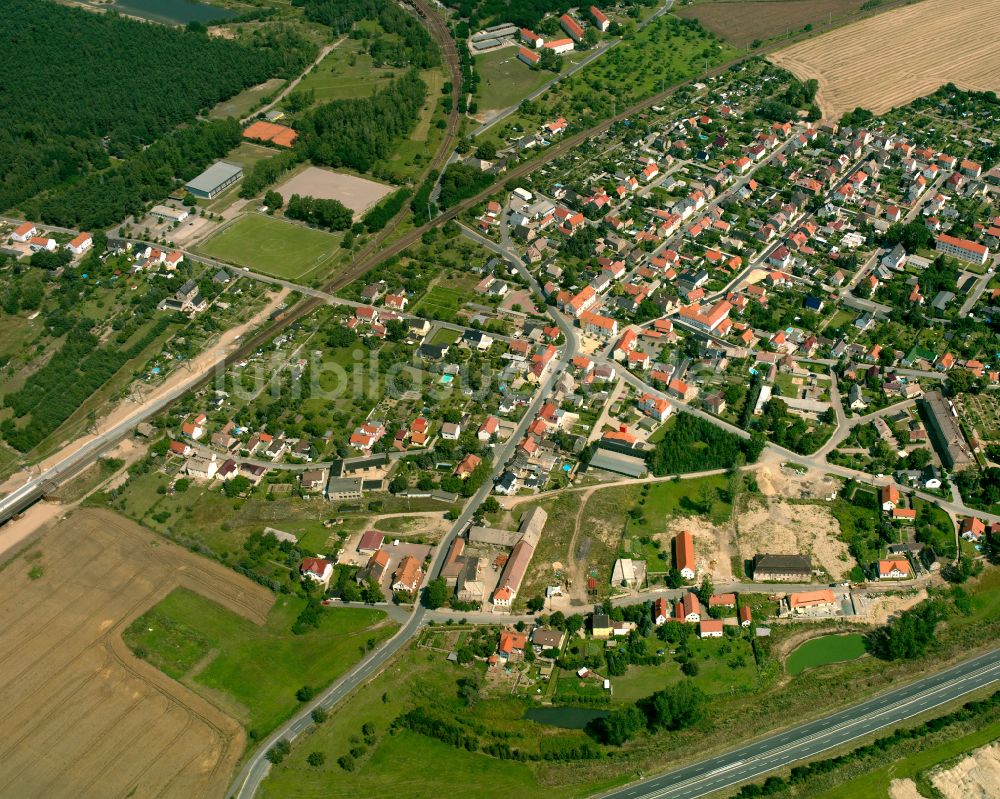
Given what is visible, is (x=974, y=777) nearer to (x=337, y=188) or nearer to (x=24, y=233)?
(x=337, y=188)

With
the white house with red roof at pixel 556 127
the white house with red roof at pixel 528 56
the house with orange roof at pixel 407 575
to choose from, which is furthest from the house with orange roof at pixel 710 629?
the white house with red roof at pixel 528 56

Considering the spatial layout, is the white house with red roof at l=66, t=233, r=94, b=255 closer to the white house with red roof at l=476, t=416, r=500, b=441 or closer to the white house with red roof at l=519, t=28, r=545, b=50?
the white house with red roof at l=476, t=416, r=500, b=441

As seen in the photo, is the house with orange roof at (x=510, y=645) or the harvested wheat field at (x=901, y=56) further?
the harvested wheat field at (x=901, y=56)

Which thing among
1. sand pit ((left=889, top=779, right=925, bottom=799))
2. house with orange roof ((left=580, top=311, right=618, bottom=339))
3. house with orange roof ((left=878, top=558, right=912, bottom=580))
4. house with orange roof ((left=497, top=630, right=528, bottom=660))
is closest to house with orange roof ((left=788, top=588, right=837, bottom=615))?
house with orange roof ((left=878, top=558, right=912, bottom=580))

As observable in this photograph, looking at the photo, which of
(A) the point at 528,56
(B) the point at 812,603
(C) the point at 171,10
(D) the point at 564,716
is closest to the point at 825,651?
(B) the point at 812,603

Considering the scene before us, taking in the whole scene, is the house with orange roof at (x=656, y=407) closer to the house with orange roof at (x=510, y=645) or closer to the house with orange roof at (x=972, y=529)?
the house with orange roof at (x=972, y=529)

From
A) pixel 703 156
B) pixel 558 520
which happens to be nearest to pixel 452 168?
pixel 703 156

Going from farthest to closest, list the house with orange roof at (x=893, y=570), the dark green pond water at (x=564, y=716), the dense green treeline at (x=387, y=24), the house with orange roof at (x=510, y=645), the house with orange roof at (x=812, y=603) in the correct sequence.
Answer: the dense green treeline at (x=387, y=24), the house with orange roof at (x=893, y=570), the house with orange roof at (x=812, y=603), the house with orange roof at (x=510, y=645), the dark green pond water at (x=564, y=716)
